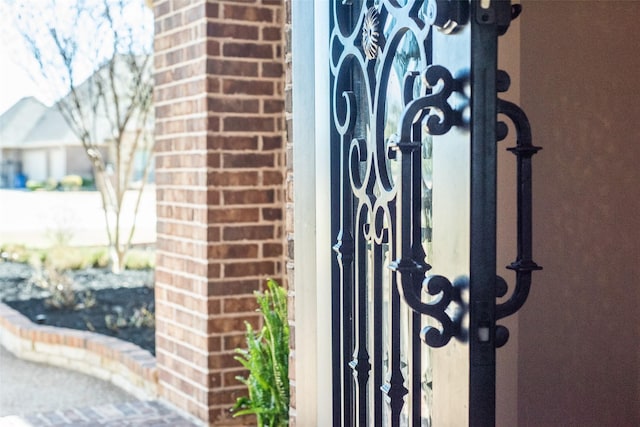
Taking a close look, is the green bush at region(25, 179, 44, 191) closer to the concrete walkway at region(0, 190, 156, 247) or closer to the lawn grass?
the concrete walkway at region(0, 190, 156, 247)

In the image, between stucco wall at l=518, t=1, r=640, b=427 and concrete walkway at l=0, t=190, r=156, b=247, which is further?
concrete walkway at l=0, t=190, r=156, b=247

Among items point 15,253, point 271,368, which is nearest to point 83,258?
point 15,253

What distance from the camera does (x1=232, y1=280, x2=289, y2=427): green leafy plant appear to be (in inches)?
135

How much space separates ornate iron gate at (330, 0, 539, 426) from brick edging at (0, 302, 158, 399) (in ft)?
8.86

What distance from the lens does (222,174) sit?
384 centimetres

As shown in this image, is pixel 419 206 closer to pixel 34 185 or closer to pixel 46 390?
pixel 46 390

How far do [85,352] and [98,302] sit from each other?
1340mm

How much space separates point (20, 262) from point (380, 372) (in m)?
7.53

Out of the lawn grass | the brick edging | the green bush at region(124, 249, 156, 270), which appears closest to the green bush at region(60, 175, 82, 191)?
the lawn grass

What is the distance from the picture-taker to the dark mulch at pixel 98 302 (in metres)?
5.75

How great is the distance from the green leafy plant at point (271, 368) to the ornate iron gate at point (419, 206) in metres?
1.39

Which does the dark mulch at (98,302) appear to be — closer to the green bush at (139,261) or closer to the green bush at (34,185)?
the green bush at (139,261)

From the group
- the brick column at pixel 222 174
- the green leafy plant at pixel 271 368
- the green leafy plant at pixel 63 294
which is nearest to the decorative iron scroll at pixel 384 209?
the green leafy plant at pixel 271 368

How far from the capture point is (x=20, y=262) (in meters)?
8.72
